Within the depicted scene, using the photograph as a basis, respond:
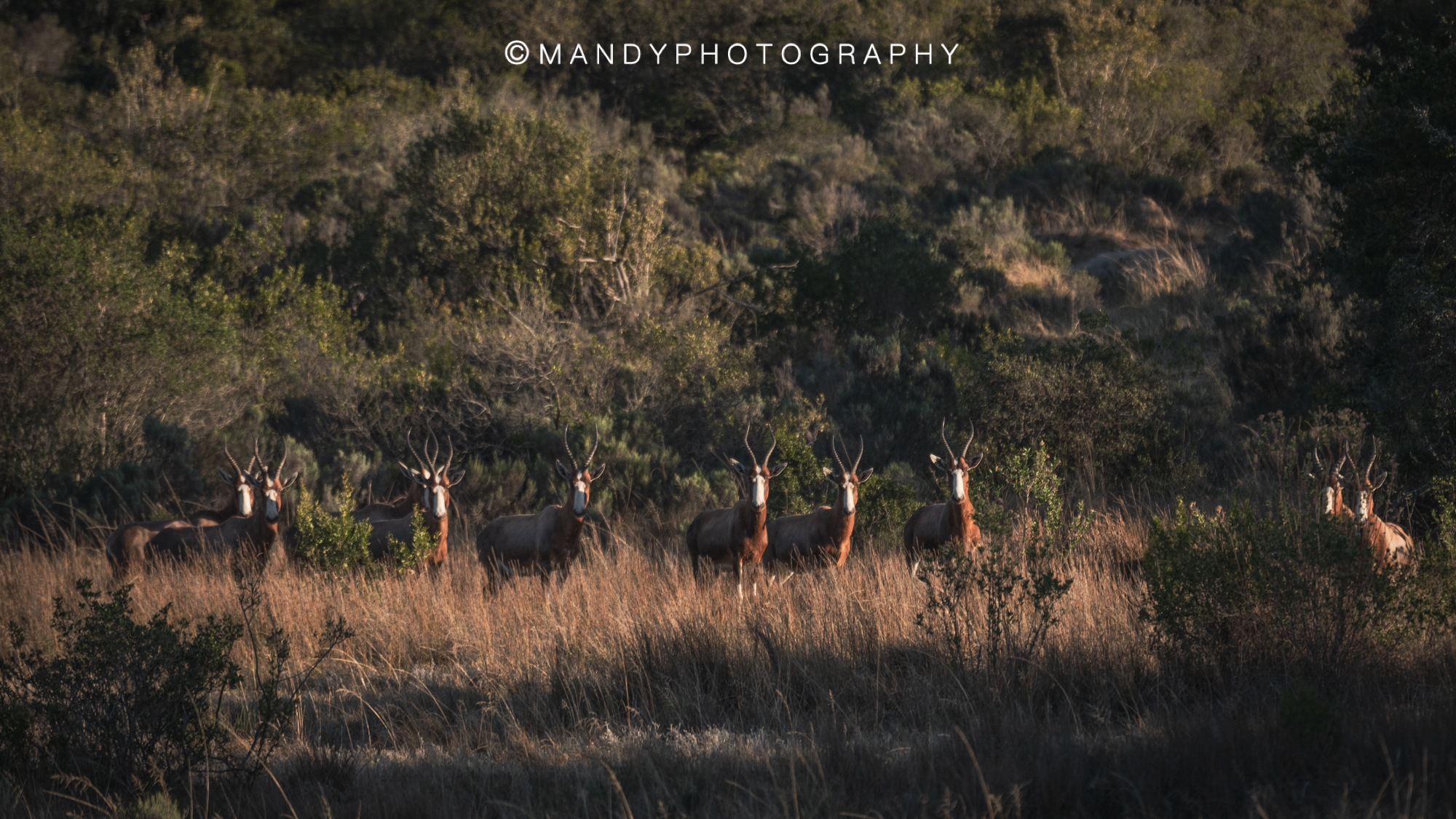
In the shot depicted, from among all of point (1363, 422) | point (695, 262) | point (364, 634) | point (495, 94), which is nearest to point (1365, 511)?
point (1363, 422)

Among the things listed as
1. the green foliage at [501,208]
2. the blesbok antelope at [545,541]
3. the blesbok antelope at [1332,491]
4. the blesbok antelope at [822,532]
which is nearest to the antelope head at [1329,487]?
the blesbok antelope at [1332,491]

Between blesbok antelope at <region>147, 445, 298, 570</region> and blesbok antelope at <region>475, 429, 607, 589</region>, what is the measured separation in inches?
80.0

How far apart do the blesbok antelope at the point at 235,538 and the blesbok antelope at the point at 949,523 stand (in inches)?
223

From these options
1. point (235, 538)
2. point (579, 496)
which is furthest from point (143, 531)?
point (579, 496)

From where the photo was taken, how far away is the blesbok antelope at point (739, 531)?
28.3 feet

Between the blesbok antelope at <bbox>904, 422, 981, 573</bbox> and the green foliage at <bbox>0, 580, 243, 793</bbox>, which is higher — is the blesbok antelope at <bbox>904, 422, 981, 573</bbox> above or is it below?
above

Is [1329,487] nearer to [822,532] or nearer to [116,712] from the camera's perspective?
[822,532]

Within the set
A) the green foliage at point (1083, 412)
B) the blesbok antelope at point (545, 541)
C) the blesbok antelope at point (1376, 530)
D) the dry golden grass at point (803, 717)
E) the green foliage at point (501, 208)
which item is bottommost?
the dry golden grass at point (803, 717)

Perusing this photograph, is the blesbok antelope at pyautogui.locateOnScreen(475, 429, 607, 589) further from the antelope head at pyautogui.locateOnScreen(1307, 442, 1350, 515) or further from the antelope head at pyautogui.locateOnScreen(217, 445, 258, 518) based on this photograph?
the antelope head at pyautogui.locateOnScreen(1307, 442, 1350, 515)

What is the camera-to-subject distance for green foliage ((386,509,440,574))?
28.9 feet

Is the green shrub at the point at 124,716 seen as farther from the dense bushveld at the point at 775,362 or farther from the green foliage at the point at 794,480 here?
the green foliage at the point at 794,480

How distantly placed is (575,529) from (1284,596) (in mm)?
5572

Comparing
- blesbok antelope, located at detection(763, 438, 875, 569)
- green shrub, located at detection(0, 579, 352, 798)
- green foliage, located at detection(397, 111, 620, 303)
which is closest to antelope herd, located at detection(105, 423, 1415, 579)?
blesbok antelope, located at detection(763, 438, 875, 569)

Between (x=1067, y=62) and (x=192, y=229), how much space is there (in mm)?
20168
